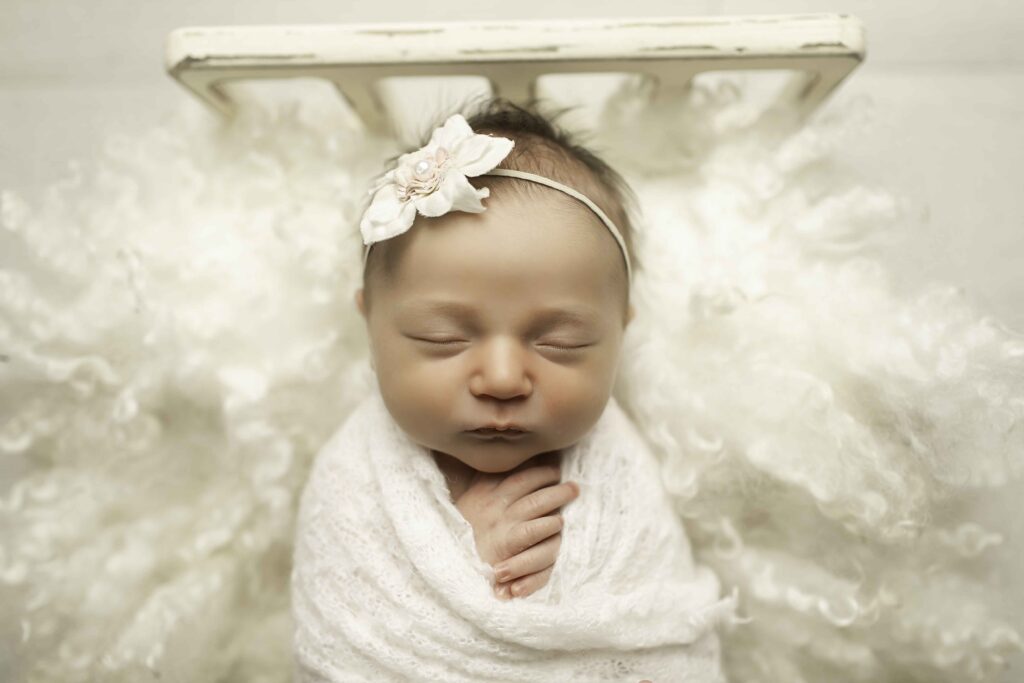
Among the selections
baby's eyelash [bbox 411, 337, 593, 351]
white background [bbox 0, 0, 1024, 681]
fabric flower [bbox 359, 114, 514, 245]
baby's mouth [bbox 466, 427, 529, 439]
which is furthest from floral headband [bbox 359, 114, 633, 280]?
white background [bbox 0, 0, 1024, 681]

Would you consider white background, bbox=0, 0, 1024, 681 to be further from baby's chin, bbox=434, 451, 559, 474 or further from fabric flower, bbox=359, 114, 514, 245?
baby's chin, bbox=434, 451, 559, 474

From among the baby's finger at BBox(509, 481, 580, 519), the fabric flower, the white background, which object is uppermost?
the white background

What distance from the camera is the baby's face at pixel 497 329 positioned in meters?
0.79

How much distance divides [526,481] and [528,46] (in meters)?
0.52

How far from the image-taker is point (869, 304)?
96 cm

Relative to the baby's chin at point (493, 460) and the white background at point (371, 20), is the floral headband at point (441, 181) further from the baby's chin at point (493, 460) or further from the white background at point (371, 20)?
the white background at point (371, 20)

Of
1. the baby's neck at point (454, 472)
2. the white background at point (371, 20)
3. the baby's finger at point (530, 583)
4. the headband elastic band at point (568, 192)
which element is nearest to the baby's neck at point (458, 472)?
the baby's neck at point (454, 472)

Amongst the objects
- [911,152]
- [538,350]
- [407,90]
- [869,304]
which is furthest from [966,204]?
[407,90]

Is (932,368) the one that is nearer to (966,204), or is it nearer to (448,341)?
(966,204)

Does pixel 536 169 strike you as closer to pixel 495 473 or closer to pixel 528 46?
pixel 528 46

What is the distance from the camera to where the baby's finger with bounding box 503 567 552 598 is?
0.83 metres

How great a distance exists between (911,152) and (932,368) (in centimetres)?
56

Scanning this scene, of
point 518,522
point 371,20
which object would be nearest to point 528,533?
point 518,522

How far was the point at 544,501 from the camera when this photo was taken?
859 mm
